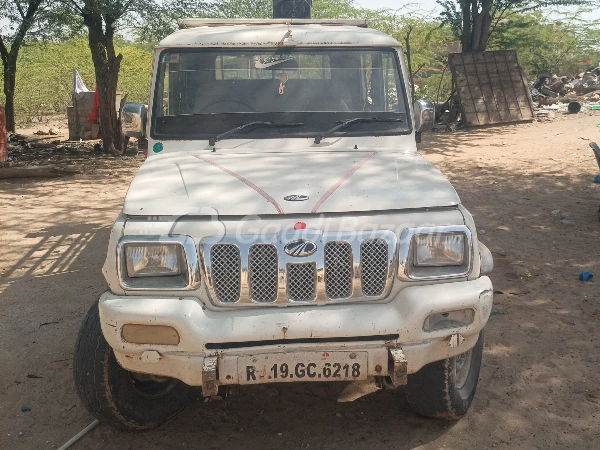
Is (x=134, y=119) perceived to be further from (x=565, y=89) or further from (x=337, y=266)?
(x=565, y=89)

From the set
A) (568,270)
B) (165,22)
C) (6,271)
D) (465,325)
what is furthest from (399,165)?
(165,22)

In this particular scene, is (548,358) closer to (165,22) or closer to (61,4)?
(165,22)

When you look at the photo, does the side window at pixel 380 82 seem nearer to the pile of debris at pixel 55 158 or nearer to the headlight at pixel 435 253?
the headlight at pixel 435 253

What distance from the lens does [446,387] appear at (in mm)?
2986

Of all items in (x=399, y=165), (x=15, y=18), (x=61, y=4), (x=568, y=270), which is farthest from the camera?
(x=15, y=18)

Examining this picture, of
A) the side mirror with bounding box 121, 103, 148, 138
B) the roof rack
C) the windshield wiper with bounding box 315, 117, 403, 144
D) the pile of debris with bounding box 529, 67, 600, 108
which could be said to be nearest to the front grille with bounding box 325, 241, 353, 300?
the windshield wiper with bounding box 315, 117, 403, 144

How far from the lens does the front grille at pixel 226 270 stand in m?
2.68

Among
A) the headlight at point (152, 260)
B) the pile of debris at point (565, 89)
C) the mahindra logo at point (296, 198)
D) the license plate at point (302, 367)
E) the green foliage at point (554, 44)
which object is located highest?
the green foliage at point (554, 44)

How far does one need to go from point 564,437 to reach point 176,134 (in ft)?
8.62

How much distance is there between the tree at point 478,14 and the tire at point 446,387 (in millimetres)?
14856

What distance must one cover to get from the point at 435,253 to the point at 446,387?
26.8 inches

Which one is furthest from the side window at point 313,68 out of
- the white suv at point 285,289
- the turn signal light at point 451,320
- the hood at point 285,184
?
the turn signal light at point 451,320

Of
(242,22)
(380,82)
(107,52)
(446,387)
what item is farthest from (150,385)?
(107,52)

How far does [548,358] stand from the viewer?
3.84 m
